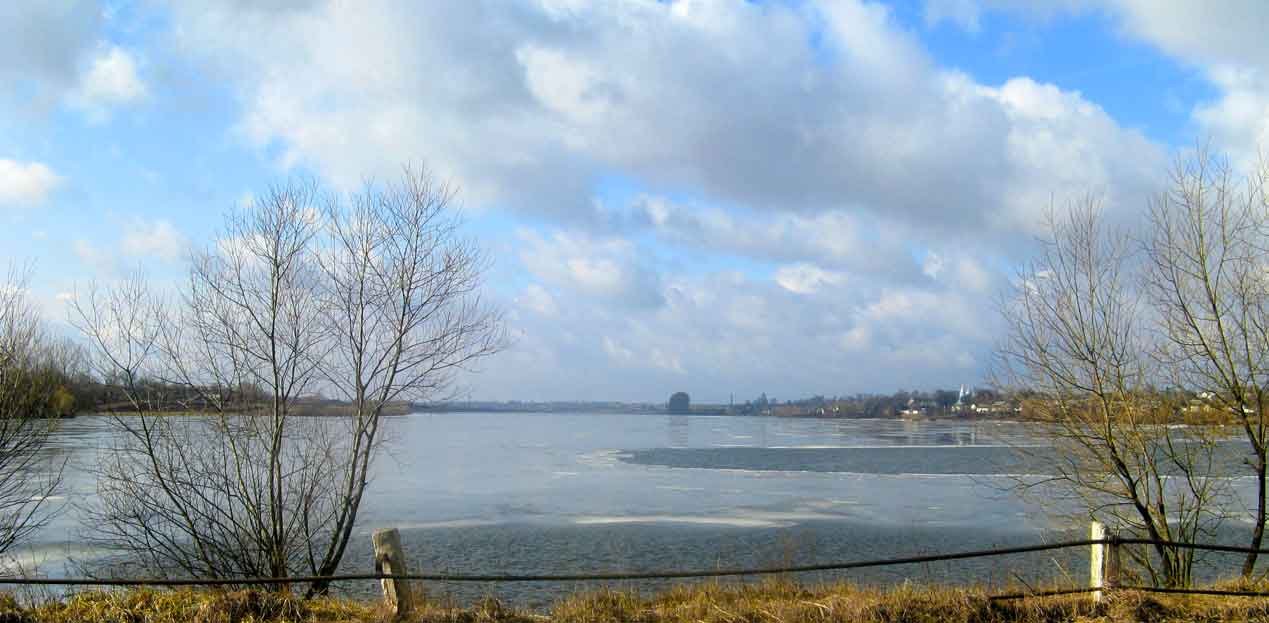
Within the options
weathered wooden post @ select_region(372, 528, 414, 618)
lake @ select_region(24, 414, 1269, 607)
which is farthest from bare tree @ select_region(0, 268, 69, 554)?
weathered wooden post @ select_region(372, 528, 414, 618)

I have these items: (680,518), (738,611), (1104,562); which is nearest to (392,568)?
(738,611)

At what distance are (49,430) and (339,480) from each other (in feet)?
17.9

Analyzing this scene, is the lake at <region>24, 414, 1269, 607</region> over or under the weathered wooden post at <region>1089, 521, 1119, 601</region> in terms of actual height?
under

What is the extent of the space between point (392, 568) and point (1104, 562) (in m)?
6.27

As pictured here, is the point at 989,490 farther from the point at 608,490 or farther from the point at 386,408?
the point at 386,408

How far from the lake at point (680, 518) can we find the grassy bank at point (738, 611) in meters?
2.27

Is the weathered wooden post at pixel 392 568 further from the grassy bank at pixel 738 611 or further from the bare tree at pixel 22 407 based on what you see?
the bare tree at pixel 22 407

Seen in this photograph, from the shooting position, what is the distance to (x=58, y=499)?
70.2ft

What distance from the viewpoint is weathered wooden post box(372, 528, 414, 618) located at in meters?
7.68

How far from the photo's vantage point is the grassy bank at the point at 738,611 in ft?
25.1

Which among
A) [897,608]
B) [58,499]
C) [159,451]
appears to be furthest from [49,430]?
[897,608]

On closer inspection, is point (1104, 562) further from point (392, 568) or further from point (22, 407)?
point (22, 407)

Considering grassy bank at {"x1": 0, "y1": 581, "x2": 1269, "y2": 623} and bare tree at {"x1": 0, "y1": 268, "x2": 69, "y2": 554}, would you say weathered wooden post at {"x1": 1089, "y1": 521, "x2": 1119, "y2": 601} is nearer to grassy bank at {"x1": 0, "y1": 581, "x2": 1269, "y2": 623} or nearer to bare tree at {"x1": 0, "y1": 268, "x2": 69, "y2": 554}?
grassy bank at {"x1": 0, "y1": 581, "x2": 1269, "y2": 623}

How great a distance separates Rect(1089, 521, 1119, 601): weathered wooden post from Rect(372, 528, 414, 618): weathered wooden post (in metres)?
6.06
